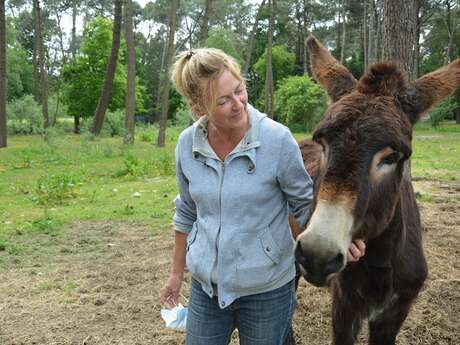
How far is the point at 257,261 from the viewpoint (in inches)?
85.2

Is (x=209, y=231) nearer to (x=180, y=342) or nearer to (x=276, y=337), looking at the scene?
(x=276, y=337)

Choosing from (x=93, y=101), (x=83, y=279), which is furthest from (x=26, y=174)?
(x=93, y=101)

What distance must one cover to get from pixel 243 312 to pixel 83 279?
10.1ft

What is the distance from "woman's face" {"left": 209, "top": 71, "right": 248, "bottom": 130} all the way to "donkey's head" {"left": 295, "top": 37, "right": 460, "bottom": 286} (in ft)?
1.23

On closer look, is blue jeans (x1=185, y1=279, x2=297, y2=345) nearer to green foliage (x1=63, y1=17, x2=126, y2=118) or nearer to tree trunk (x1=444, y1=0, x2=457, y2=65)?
green foliage (x1=63, y1=17, x2=126, y2=118)

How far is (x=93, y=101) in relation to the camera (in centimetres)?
3195

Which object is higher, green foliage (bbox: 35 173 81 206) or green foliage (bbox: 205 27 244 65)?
green foliage (bbox: 205 27 244 65)

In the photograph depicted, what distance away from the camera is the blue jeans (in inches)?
88.4

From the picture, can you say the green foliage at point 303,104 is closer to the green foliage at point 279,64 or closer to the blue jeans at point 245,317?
the green foliage at point 279,64

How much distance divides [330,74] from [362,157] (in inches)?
36.0

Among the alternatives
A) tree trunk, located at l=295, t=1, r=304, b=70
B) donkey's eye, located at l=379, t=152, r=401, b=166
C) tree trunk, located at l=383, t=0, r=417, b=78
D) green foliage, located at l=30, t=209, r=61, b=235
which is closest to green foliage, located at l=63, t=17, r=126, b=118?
tree trunk, located at l=295, t=1, r=304, b=70

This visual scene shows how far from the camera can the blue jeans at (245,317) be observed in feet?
7.37

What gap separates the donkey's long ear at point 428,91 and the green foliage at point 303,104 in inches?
1171

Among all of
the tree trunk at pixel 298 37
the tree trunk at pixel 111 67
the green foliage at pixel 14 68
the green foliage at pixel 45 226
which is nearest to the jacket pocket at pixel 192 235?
the green foliage at pixel 45 226
